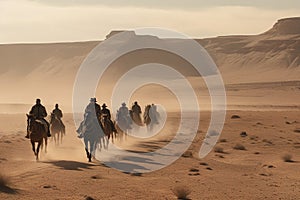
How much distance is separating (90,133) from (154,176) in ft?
13.2

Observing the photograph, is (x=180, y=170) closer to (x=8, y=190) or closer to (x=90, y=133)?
(x=90, y=133)

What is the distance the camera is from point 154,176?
18766mm

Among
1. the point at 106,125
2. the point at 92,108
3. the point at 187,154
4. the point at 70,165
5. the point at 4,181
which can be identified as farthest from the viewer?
the point at 187,154

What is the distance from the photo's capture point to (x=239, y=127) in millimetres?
41844

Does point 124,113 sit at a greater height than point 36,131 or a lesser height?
greater

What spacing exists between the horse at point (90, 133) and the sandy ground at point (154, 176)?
567 millimetres

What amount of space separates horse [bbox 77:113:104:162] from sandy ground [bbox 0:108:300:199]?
0.57 metres

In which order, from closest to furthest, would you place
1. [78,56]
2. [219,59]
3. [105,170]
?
[105,170]
[219,59]
[78,56]

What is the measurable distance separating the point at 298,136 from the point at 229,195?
2085cm

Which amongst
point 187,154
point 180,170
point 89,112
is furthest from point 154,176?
point 187,154

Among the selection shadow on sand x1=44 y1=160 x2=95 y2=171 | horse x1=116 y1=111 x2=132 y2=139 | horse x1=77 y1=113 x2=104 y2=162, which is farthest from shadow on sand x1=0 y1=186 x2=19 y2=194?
horse x1=116 y1=111 x2=132 y2=139

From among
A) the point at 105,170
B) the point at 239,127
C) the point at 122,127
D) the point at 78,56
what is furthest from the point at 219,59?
the point at 105,170

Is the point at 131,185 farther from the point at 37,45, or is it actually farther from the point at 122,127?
the point at 37,45

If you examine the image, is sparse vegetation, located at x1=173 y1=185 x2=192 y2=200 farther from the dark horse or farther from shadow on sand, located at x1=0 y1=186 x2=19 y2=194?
the dark horse
